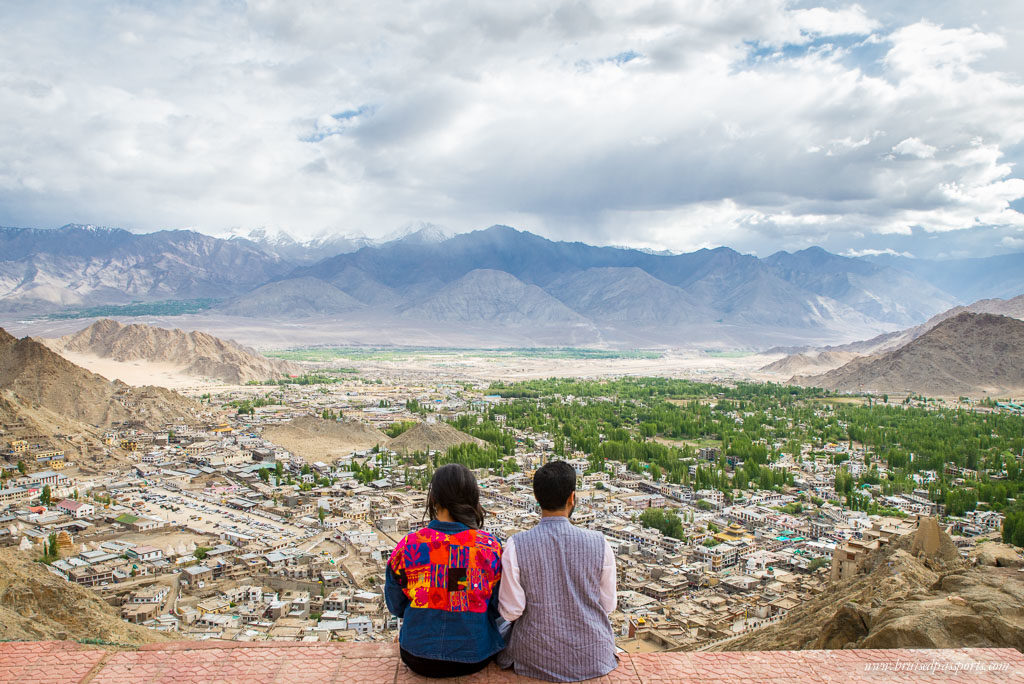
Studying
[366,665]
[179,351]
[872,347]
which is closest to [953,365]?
[872,347]

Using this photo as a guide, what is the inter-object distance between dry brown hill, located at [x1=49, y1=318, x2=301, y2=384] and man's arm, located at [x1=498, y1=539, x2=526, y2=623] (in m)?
69.9

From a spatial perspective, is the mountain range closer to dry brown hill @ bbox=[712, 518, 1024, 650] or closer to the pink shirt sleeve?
dry brown hill @ bbox=[712, 518, 1024, 650]

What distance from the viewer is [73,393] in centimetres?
3900

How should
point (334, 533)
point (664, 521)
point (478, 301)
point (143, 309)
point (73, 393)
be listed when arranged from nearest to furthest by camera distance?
point (334, 533)
point (664, 521)
point (73, 393)
point (143, 309)
point (478, 301)

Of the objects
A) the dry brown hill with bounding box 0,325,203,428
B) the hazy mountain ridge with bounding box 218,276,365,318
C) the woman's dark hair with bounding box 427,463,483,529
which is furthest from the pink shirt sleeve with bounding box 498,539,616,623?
the hazy mountain ridge with bounding box 218,276,365,318

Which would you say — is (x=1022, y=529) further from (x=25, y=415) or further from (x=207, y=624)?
(x=25, y=415)

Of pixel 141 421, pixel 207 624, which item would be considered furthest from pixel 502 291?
pixel 207 624

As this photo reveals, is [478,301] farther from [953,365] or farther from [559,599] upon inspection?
[559,599]

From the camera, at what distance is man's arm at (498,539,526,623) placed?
3551mm

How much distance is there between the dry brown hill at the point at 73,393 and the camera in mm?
37469

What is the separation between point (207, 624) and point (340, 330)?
135351 millimetres

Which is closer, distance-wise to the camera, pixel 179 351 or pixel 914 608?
pixel 914 608

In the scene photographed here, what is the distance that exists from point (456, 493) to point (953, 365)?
69020mm

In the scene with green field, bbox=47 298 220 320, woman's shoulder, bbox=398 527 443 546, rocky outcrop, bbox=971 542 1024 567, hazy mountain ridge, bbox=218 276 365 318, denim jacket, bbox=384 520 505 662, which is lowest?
rocky outcrop, bbox=971 542 1024 567
